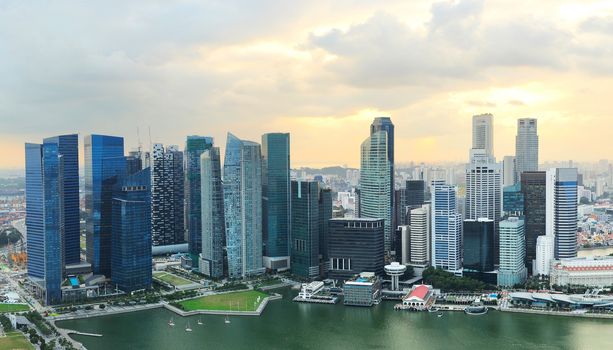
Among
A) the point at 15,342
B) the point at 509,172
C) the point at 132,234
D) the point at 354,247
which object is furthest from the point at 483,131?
the point at 15,342

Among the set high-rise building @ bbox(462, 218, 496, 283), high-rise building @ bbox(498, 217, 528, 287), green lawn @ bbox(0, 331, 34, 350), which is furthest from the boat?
green lawn @ bbox(0, 331, 34, 350)

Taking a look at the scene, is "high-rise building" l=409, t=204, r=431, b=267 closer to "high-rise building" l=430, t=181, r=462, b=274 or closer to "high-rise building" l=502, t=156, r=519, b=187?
"high-rise building" l=430, t=181, r=462, b=274

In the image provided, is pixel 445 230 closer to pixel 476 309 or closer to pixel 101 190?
pixel 476 309

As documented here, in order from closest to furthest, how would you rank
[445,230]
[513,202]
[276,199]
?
1. [445,230]
2. [513,202]
3. [276,199]

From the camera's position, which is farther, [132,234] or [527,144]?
[527,144]

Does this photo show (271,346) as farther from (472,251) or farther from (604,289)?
(604,289)

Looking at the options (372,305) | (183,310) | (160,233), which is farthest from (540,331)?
(160,233)

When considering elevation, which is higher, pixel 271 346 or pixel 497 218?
pixel 497 218
